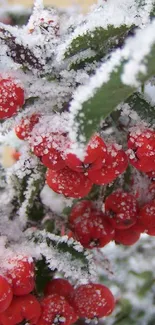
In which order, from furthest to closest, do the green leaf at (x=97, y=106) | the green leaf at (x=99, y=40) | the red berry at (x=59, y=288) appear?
the red berry at (x=59, y=288), the green leaf at (x=99, y=40), the green leaf at (x=97, y=106)

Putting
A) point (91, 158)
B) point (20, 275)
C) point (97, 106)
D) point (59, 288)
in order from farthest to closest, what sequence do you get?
1. point (59, 288)
2. point (20, 275)
3. point (91, 158)
4. point (97, 106)

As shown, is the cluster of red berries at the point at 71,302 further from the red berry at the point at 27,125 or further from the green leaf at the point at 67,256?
the red berry at the point at 27,125

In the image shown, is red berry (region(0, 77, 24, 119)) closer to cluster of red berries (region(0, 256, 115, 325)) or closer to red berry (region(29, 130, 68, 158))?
red berry (region(29, 130, 68, 158))

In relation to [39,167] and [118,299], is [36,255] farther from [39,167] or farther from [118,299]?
[118,299]

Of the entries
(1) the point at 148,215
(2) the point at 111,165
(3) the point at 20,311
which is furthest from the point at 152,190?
(3) the point at 20,311

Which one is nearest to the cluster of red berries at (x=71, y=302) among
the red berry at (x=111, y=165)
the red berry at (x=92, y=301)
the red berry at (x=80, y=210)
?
the red berry at (x=92, y=301)

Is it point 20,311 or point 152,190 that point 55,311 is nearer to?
point 20,311
